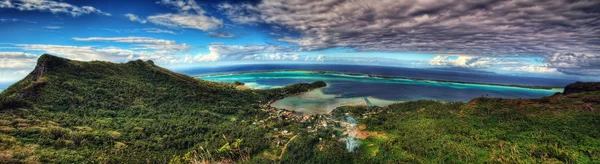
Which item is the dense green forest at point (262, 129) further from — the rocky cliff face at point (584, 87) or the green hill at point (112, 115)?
the rocky cliff face at point (584, 87)

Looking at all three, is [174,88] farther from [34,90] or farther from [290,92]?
[290,92]

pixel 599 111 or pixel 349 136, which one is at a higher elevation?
pixel 599 111

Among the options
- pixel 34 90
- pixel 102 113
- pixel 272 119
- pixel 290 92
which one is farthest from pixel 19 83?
pixel 290 92

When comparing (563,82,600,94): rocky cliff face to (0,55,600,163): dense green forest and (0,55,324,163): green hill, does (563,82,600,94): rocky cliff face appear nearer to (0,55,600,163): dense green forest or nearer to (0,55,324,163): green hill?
(0,55,600,163): dense green forest

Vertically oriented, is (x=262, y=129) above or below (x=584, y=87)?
below

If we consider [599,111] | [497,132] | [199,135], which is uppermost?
[599,111]

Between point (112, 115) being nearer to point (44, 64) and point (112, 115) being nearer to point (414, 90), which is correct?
point (44, 64)

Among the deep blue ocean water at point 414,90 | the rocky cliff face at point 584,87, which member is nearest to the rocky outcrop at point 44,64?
the deep blue ocean water at point 414,90

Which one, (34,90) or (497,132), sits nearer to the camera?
(497,132)

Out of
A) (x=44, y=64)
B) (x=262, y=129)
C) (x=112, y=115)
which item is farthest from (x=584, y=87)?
(x=44, y=64)
